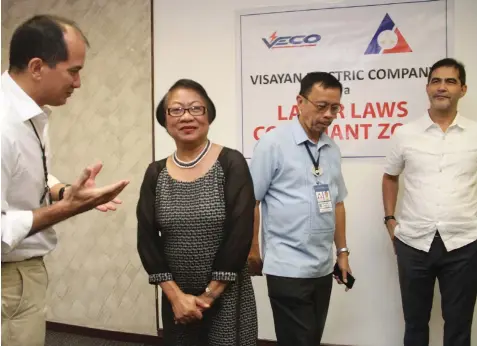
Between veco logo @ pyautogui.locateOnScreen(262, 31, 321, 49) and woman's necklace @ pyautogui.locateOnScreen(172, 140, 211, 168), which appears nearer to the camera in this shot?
woman's necklace @ pyautogui.locateOnScreen(172, 140, 211, 168)

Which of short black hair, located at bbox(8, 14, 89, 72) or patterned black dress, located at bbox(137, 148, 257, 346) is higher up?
short black hair, located at bbox(8, 14, 89, 72)

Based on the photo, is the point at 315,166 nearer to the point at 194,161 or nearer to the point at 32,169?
the point at 194,161

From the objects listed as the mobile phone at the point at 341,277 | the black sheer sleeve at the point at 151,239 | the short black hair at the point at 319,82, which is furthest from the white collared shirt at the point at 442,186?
the black sheer sleeve at the point at 151,239

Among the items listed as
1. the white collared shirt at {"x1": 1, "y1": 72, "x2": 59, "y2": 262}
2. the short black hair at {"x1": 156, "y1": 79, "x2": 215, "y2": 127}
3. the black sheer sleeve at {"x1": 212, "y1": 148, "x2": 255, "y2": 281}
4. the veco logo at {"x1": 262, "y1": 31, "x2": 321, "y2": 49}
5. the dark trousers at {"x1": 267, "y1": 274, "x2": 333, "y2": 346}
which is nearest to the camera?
the white collared shirt at {"x1": 1, "y1": 72, "x2": 59, "y2": 262}

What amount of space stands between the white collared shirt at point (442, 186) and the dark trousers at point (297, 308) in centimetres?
68

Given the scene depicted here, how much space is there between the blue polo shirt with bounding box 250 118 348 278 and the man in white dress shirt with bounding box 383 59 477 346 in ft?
1.90

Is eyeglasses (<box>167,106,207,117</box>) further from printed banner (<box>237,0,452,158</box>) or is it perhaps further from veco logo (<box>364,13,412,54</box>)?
veco logo (<box>364,13,412,54</box>)

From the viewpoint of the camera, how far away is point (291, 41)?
3.03 metres

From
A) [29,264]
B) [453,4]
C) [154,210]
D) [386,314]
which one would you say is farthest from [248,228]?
[453,4]

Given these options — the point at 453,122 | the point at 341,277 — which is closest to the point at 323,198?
the point at 341,277

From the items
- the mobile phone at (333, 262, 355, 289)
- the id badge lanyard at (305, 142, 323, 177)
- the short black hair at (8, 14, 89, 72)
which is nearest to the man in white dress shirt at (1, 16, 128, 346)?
the short black hair at (8, 14, 89, 72)

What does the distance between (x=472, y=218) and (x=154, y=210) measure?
1616 millimetres

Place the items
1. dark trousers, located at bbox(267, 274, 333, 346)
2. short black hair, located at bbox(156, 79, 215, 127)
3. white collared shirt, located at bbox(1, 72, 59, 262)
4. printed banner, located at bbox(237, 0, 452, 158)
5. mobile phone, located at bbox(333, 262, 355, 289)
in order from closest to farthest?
white collared shirt, located at bbox(1, 72, 59, 262) < short black hair, located at bbox(156, 79, 215, 127) < dark trousers, located at bbox(267, 274, 333, 346) < mobile phone, located at bbox(333, 262, 355, 289) < printed banner, located at bbox(237, 0, 452, 158)

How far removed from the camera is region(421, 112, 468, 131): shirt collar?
2.43 metres
